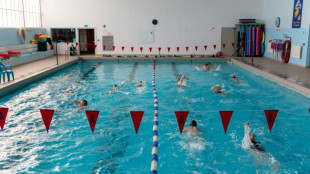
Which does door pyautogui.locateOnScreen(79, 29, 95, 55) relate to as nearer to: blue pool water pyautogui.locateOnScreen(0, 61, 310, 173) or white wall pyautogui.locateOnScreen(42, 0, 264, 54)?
white wall pyautogui.locateOnScreen(42, 0, 264, 54)

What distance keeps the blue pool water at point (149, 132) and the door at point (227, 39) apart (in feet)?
25.3

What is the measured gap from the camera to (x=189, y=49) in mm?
17750

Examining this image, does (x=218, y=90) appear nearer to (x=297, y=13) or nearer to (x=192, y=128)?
(x=192, y=128)

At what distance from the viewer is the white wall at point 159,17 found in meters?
17.3

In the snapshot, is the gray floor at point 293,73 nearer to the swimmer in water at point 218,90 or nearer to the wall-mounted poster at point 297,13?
the wall-mounted poster at point 297,13

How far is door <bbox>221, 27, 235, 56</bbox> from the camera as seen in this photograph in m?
17.5

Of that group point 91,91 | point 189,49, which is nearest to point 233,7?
point 189,49

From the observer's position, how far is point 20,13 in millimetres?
14875

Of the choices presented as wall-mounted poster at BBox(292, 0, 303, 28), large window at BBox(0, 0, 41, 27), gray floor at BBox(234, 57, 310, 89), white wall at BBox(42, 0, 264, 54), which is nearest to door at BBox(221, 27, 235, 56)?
white wall at BBox(42, 0, 264, 54)

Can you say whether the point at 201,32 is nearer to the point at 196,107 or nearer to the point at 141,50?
the point at 141,50

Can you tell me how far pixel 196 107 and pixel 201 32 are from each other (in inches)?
429

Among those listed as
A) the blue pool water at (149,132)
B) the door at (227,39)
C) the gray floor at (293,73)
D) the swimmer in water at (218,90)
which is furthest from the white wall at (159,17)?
the swimmer in water at (218,90)

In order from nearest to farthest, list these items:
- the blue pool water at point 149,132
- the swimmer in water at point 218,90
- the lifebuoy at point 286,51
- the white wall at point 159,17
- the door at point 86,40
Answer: the blue pool water at point 149,132
the swimmer in water at point 218,90
the lifebuoy at point 286,51
the white wall at point 159,17
the door at point 86,40

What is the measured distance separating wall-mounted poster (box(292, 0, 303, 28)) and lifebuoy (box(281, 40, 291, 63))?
0.83m
